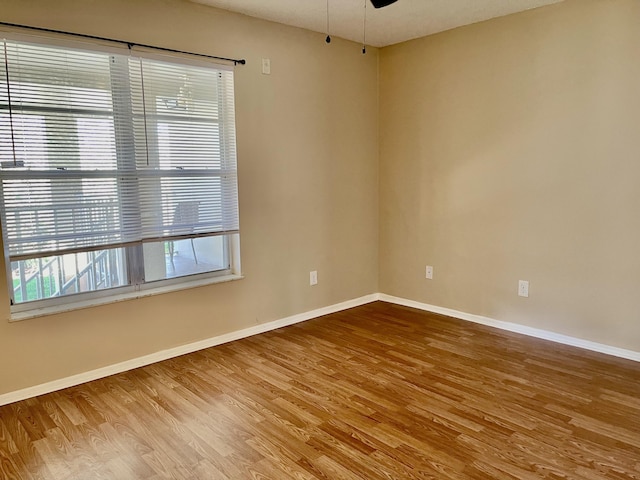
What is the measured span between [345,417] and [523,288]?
6.29 ft

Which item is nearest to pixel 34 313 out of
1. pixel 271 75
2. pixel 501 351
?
pixel 271 75

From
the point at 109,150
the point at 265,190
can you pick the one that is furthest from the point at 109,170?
the point at 265,190

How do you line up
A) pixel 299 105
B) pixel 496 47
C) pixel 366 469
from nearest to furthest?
pixel 366 469, pixel 496 47, pixel 299 105

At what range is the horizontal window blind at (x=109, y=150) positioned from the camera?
263cm

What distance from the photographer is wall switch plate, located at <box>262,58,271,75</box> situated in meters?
3.59

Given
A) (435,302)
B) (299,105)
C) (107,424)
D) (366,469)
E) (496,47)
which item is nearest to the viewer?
(366,469)

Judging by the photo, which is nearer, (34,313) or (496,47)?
(34,313)

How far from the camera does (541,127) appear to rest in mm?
3430

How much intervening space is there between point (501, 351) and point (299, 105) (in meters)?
2.37

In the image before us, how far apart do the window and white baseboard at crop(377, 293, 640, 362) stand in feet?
6.05

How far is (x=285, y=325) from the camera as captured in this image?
3953 mm

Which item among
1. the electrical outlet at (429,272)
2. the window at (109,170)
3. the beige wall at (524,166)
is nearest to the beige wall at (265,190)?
the window at (109,170)

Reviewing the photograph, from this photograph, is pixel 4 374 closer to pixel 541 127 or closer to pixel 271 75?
pixel 271 75

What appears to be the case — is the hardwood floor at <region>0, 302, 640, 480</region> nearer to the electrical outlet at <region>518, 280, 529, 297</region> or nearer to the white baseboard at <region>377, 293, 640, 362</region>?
the white baseboard at <region>377, 293, 640, 362</region>
